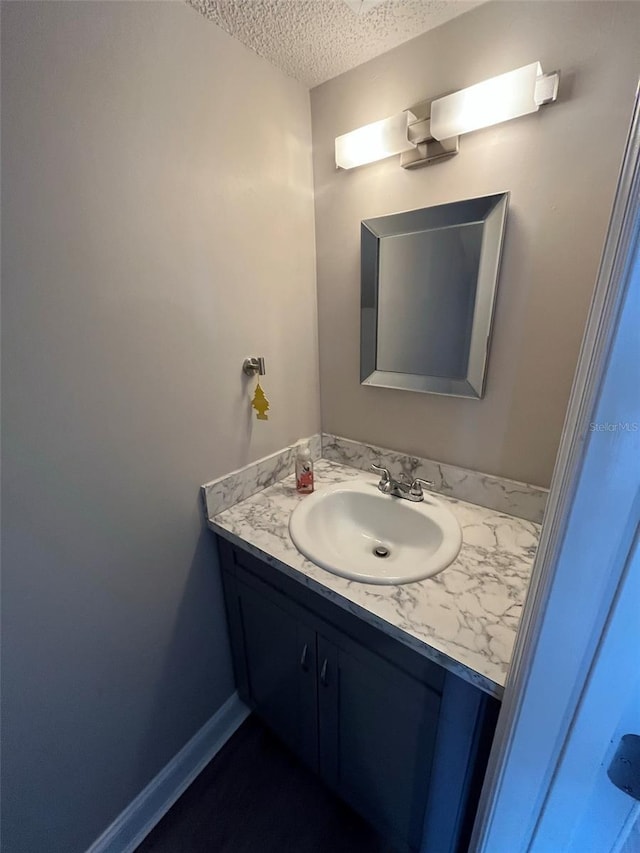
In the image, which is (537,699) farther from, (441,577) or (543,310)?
(543,310)

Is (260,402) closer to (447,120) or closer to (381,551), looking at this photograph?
(381,551)

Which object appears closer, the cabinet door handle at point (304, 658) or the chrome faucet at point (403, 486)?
the cabinet door handle at point (304, 658)

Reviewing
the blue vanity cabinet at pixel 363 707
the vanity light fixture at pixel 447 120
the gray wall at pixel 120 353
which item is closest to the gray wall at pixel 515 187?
the vanity light fixture at pixel 447 120

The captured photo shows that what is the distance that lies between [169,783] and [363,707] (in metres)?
0.77

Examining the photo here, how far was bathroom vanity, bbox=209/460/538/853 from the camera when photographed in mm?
702

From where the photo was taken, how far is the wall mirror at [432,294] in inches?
37.1

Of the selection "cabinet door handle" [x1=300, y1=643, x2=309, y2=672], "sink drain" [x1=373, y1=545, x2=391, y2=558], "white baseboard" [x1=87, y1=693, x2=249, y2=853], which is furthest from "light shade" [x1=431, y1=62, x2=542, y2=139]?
"white baseboard" [x1=87, y1=693, x2=249, y2=853]

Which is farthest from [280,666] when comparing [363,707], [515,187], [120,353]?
[515,187]

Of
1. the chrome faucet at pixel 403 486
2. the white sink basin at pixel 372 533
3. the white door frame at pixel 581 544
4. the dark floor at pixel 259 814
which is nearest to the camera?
the white door frame at pixel 581 544

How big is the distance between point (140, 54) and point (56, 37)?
17 cm

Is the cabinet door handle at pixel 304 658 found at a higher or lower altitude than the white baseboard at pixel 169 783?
higher

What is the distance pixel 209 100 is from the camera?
87cm

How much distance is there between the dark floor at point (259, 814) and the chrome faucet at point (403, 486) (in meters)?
1.01

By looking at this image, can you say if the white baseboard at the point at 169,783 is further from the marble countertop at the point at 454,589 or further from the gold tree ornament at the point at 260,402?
the gold tree ornament at the point at 260,402
